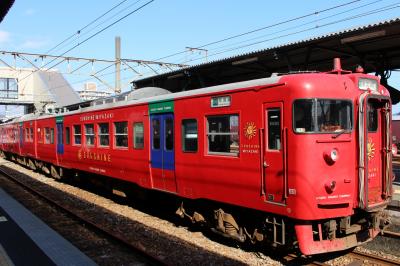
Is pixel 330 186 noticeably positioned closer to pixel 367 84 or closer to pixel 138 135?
pixel 367 84

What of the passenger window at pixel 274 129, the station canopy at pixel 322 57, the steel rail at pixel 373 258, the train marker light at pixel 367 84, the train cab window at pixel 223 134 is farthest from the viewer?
the station canopy at pixel 322 57

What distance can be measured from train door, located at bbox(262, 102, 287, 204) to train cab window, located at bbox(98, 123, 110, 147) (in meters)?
6.70

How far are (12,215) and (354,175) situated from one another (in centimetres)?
Answer: 822

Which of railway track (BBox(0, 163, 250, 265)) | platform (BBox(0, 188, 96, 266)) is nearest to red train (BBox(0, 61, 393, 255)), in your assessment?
railway track (BBox(0, 163, 250, 265))

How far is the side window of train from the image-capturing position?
8820mm

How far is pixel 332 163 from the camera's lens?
6.75 metres

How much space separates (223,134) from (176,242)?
231 centimetres

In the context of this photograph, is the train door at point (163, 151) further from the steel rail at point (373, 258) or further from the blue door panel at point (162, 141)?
the steel rail at point (373, 258)

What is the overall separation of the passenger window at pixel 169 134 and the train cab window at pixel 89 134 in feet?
16.3

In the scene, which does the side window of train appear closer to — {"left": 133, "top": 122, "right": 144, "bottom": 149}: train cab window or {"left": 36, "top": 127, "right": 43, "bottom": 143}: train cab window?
{"left": 133, "top": 122, "right": 144, "bottom": 149}: train cab window

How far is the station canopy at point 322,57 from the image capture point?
33.7 ft

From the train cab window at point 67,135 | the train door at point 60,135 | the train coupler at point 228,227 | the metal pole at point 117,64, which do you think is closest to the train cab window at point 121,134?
the train coupler at point 228,227

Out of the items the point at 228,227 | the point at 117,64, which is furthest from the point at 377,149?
the point at 117,64

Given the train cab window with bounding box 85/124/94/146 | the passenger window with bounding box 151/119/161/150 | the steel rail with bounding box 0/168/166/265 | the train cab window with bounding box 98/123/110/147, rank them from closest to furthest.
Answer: the steel rail with bounding box 0/168/166/265, the passenger window with bounding box 151/119/161/150, the train cab window with bounding box 98/123/110/147, the train cab window with bounding box 85/124/94/146
